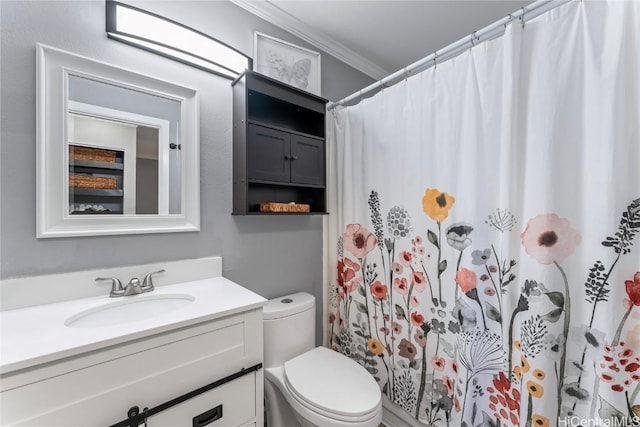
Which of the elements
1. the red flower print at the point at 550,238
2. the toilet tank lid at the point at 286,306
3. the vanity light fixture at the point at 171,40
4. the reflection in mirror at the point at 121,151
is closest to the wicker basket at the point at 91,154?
the reflection in mirror at the point at 121,151

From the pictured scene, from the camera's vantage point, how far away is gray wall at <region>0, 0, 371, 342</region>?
0.92m

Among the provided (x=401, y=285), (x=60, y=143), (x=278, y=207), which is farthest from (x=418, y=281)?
(x=60, y=143)

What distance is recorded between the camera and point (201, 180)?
1319 millimetres

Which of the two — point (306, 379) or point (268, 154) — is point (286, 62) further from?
point (306, 379)

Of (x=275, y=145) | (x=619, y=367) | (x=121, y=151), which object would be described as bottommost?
(x=619, y=367)

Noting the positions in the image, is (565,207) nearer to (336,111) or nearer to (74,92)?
(336,111)

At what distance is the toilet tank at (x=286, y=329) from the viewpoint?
1.34 meters

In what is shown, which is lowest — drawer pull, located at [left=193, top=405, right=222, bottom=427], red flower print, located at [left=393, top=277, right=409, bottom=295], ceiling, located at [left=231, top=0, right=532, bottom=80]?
drawer pull, located at [left=193, top=405, right=222, bottom=427]

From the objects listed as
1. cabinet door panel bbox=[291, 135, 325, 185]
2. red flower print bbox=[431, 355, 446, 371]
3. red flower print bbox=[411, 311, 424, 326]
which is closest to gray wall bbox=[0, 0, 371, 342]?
cabinet door panel bbox=[291, 135, 325, 185]

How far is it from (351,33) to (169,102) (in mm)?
1266

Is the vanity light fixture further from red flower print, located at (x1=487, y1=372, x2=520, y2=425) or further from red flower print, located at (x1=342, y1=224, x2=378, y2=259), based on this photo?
red flower print, located at (x1=487, y1=372, x2=520, y2=425)

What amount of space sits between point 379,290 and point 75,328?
4.34ft

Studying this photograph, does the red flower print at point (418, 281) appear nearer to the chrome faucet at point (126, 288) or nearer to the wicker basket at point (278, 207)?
the wicker basket at point (278, 207)

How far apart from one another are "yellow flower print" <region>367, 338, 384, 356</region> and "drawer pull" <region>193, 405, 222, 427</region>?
94 cm
